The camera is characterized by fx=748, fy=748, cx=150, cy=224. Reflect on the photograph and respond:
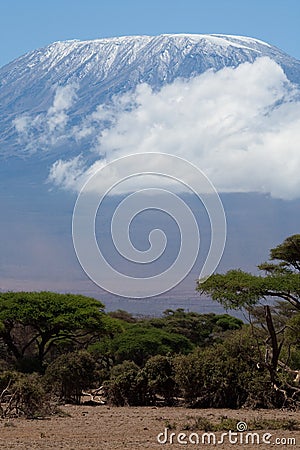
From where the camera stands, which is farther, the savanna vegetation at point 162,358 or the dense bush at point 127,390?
the dense bush at point 127,390

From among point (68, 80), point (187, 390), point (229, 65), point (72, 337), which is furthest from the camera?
point (68, 80)

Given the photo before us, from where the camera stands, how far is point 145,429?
57.1ft

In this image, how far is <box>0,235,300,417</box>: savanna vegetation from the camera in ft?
69.1

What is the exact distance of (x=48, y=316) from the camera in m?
34.7

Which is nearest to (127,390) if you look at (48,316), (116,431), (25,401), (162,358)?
(162,358)

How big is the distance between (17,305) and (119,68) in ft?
559

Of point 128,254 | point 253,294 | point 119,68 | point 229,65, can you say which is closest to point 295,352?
point 253,294

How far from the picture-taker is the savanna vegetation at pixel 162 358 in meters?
21.1

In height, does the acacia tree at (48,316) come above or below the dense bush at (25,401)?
above

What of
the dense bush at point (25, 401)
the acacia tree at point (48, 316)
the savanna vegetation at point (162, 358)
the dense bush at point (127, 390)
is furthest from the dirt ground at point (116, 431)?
the acacia tree at point (48, 316)

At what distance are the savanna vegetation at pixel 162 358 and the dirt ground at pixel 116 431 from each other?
3.43ft

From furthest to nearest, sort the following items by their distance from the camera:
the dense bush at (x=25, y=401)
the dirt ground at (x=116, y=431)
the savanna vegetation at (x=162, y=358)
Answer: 1. the savanna vegetation at (x=162, y=358)
2. the dense bush at (x=25, y=401)
3. the dirt ground at (x=116, y=431)

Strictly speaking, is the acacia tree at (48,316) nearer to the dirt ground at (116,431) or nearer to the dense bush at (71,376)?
the dense bush at (71,376)

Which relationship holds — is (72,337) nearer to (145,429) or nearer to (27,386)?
(27,386)
